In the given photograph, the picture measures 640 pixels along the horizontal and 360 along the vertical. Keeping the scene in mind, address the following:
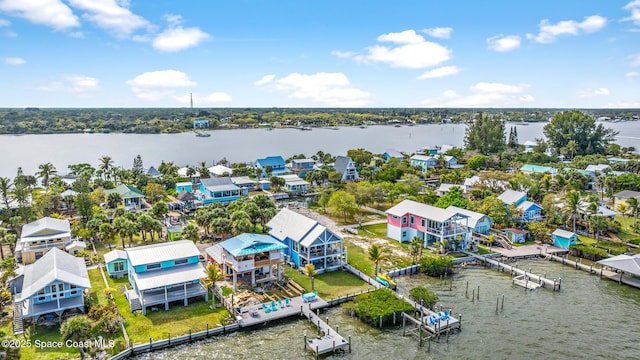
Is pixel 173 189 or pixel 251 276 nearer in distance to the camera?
pixel 251 276

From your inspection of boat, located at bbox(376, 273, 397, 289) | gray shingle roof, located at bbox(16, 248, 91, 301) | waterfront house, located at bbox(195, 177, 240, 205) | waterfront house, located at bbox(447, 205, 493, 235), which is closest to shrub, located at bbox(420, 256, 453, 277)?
boat, located at bbox(376, 273, 397, 289)

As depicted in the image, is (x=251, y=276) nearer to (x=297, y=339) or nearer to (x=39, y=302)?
(x=297, y=339)

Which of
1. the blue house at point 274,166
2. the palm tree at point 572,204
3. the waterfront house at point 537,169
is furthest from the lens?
the blue house at point 274,166

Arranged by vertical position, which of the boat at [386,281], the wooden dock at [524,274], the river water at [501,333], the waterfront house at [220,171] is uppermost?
the waterfront house at [220,171]

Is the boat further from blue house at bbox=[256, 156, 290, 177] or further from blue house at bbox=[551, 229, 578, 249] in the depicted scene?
blue house at bbox=[256, 156, 290, 177]

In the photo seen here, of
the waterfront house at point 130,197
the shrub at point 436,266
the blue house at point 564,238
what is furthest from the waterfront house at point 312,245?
the waterfront house at point 130,197

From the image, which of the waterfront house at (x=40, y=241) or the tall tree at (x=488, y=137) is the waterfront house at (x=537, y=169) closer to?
the tall tree at (x=488, y=137)

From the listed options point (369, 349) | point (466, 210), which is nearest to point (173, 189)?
point (466, 210)
